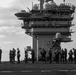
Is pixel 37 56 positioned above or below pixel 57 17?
below

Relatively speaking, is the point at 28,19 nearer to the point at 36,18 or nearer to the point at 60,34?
the point at 36,18

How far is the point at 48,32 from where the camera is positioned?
58906mm

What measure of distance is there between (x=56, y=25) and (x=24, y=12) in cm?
835

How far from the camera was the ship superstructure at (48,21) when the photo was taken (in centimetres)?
5872

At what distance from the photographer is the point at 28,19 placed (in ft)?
197

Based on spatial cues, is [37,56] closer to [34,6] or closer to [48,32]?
[48,32]

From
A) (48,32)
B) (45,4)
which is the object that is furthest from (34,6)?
(48,32)

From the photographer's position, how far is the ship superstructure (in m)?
58.7

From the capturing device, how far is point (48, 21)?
59250 mm

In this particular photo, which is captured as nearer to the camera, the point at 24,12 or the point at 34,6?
the point at 24,12

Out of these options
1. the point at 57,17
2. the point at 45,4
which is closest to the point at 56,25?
the point at 57,17

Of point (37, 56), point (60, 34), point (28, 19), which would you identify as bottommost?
point (37, 56)

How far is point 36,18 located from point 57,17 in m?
5.13

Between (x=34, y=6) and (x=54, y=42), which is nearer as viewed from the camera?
(x=54, y=42)
